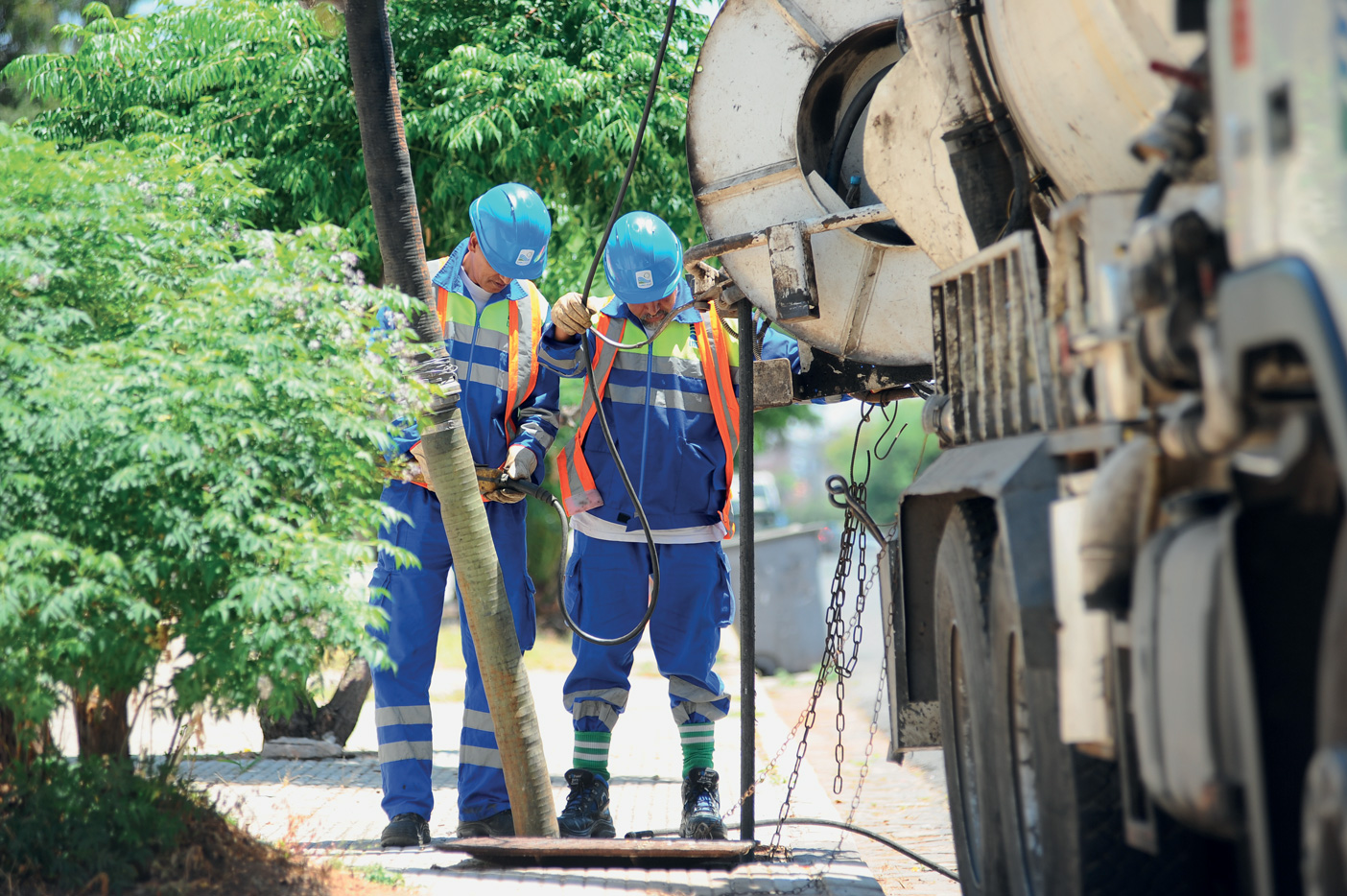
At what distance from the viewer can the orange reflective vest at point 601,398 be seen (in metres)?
5.07

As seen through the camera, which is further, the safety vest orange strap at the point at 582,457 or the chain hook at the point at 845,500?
the safety vest orange strap at the point at 582,457

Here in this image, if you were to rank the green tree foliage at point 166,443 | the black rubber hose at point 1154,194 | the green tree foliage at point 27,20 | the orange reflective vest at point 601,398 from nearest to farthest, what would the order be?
the black rubber hose at point 1154,194 < the green tree foliage at point 166,443 < the orange reflective vest at point 601,398 < the green tree foliage at point 27,20

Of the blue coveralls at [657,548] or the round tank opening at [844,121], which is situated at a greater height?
the round tank opening at [844,121]

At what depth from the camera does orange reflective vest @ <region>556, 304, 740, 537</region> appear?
5.07 metres

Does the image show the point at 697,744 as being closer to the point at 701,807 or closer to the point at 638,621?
the point at 701,807

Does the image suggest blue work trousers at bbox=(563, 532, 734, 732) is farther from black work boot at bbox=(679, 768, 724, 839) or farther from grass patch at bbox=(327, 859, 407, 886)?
grass patch at bbox=(327, 859, 407, 886)

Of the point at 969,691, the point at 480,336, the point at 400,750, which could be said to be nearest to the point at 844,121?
the point at 480,336

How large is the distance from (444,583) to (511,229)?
141cm

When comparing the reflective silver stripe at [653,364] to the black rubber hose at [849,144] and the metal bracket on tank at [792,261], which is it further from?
the black rubber hose at [849,144]

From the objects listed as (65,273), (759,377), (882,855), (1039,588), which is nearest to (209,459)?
(65,273)

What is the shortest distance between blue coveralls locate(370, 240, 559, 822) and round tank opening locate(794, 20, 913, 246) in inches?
50.0

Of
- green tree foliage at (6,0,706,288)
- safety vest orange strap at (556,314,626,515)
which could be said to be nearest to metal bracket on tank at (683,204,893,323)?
safety vest orange strap at (556,314,626,515)

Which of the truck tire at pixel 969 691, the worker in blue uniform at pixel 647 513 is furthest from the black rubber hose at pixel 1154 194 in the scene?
the worker in blue uniform at pixel 647 513

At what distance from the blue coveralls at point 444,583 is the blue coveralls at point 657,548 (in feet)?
0.65
